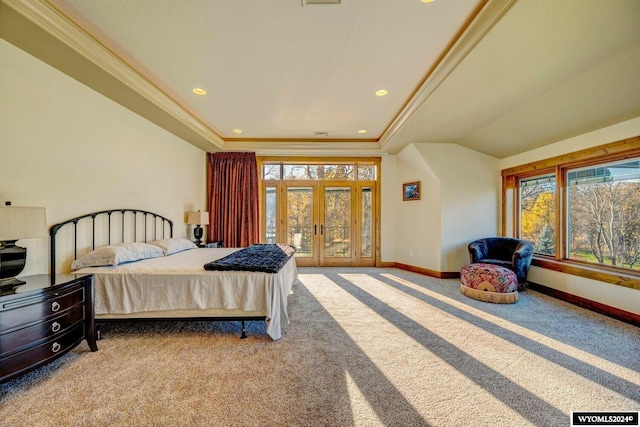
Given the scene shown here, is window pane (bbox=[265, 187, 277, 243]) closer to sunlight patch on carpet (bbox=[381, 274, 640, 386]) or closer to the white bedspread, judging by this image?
the white bedspread

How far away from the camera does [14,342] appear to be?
166cm

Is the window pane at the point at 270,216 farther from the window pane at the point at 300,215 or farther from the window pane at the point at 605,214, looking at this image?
the window pane at the point at 605,214

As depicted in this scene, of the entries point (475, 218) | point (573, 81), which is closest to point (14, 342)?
point (573, 81)

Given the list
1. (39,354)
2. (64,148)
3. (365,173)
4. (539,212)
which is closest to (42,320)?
(39,354)

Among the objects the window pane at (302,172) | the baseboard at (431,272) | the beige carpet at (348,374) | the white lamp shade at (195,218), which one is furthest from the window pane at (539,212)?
the white lamp shade at (195,218)

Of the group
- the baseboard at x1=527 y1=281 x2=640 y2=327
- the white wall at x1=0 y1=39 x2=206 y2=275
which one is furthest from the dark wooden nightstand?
the baseboard at x1=527 y1=281 x2=640 y2=327

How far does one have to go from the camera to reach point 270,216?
5.93 m

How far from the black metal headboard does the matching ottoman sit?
4926 mm

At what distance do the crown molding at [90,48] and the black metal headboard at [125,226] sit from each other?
1529mm

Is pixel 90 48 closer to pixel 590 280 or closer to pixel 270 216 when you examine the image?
pixel 270 216

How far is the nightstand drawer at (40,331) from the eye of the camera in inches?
64.4

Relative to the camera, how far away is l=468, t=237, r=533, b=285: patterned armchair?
3895 mm

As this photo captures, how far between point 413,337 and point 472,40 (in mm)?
2767

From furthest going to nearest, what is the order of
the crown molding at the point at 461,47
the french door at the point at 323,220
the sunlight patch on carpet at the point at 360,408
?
the french door at the point at 323,220, the crown molding at the point at 461,47, the sunlight patch on carpet at the point at 360,408
